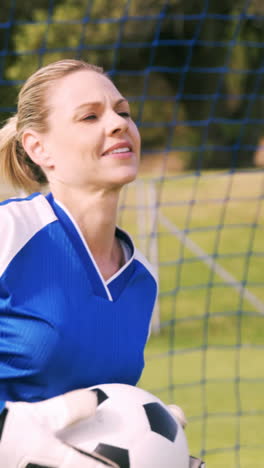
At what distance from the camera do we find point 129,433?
7.29 feet

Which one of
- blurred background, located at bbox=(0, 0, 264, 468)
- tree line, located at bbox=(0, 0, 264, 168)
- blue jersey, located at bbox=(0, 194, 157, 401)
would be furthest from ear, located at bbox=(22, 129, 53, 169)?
tree line, located at bbox=(0, 0, 264, 168)

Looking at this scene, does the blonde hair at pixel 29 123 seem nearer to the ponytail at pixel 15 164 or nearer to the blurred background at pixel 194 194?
the ponytail at pixel 15 164

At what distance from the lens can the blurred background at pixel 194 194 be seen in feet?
18.0

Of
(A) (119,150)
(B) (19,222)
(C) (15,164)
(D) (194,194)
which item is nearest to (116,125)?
(A) (119,150)

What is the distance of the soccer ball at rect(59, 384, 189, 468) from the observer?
2176 millimetres

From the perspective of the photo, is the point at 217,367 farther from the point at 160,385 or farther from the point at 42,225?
the point at 42,225

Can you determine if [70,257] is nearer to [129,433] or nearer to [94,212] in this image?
[94,212]

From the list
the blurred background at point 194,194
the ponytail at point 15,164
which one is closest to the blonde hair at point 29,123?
the ponytail at point 15,164

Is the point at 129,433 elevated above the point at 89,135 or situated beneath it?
situated beneath

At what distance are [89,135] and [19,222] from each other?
0.29 m

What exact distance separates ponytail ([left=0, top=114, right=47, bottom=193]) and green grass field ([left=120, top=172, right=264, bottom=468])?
1.85 m

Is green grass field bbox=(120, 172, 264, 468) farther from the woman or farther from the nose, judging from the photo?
the nose

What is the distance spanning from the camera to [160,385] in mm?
6543

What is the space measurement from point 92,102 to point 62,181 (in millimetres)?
225
